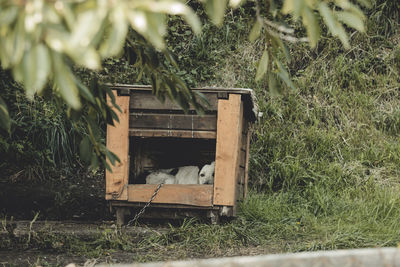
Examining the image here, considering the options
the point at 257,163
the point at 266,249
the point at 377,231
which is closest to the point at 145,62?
the point at 266,249

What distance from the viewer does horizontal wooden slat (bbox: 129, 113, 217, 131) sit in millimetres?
4152

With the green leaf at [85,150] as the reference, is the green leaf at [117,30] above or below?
→ above

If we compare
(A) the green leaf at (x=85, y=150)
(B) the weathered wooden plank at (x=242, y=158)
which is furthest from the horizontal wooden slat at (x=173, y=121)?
(A) the green leaf at (x=85, y=150)

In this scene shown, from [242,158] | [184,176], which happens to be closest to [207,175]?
[184,176]

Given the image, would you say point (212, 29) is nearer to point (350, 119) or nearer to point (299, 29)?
point (299, 29)

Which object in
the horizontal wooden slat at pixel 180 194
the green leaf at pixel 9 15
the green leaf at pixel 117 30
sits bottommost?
the horizontal wooden slat at pixel 180 194

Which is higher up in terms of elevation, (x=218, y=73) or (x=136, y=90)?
(x=218, y=73)

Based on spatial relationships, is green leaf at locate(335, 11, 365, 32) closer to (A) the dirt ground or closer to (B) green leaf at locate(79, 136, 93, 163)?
(B) green leaf at locate(79, 136, 93, 163)

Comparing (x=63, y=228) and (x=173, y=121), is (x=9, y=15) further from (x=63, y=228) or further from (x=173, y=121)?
(x=63, y=228)

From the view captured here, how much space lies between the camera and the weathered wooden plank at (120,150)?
4145mm

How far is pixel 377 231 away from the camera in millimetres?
4016

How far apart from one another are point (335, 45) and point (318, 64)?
375 mm

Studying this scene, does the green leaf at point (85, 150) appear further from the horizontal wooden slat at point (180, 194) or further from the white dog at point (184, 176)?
the white dog at point (184, 176)

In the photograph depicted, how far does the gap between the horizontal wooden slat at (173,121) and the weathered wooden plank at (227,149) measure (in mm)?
102
